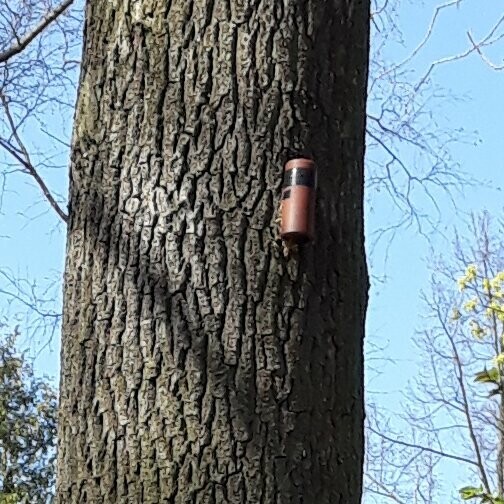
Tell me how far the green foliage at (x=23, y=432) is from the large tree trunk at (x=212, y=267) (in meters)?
9.95

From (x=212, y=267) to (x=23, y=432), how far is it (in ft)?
34.8

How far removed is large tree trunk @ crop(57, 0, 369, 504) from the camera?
1.66 metres

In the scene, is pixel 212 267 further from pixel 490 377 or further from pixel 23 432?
pixel 23 432

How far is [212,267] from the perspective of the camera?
1725mm

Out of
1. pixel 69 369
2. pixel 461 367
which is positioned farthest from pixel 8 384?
pixel 69 369

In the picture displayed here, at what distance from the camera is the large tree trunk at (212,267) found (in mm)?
1661

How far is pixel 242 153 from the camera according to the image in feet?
5.81

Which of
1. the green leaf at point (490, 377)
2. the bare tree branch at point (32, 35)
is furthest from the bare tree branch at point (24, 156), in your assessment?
the green leaf at point (490, 377)

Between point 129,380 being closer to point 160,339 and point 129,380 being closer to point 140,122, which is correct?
point 160,339

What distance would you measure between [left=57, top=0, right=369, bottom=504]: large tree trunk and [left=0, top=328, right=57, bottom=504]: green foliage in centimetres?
995

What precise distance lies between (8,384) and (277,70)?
10.8 m

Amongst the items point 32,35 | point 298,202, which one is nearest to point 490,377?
point 32,35

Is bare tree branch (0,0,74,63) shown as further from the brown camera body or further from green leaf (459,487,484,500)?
green leaf (459,487,484,500)

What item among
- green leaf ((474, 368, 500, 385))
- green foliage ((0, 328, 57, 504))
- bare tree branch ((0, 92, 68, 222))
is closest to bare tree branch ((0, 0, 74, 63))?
bare tree branch ((0, 92, 68, 222))
